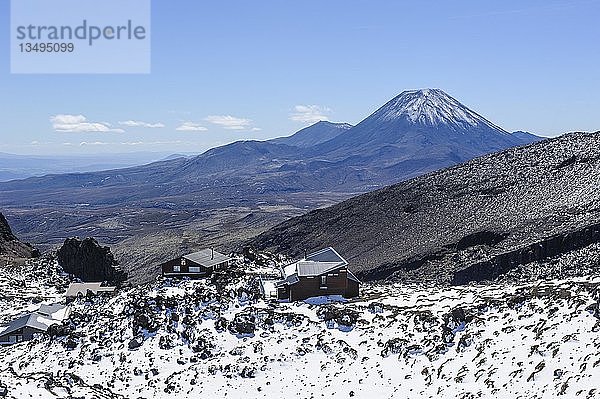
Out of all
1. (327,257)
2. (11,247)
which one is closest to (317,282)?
(327,257)

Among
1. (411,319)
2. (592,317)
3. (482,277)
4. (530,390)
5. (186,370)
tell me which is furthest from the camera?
(482,277)

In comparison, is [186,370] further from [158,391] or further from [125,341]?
[125,341]

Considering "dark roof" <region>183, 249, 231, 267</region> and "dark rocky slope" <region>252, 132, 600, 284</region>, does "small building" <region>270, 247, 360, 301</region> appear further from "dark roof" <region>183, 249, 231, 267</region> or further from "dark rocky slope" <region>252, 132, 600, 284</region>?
"dark rocky slope" <region>252, 132, 600, 284</region>

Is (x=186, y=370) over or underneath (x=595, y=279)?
underneath

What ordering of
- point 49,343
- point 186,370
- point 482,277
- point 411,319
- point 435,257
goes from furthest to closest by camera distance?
point 435,257, point 482,277, point 49,343, point 411,319, point 186,370

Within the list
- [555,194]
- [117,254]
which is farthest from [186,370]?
[117,254]

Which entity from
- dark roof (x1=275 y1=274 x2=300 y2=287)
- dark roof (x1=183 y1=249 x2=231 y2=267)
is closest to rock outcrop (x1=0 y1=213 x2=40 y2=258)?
dark roof (x1=183 y1=249 x2=231 y2=267)

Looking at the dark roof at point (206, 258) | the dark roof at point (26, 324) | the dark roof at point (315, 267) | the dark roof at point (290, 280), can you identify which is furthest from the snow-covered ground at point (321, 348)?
the dark roof at point (206, 258)
